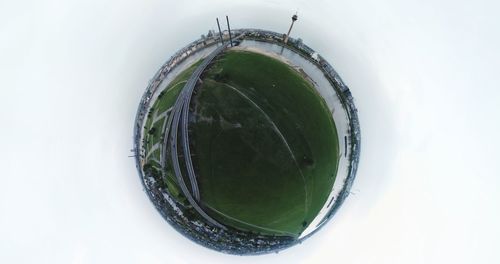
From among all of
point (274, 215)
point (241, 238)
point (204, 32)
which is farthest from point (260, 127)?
point (204, 32)

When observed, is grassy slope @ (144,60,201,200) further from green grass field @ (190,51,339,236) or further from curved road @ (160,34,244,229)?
green grass field @ (190,51,339,236)

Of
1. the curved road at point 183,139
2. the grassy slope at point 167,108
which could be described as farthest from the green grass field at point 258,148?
the grassy slope at point 167,108

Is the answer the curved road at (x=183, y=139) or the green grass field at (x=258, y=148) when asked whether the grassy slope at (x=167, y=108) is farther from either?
the green grass field at (x=258, y=148)

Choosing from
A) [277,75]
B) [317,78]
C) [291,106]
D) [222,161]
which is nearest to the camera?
[222,161]

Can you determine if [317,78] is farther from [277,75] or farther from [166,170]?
[166,170]

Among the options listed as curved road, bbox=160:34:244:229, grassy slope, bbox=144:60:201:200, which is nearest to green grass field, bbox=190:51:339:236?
curved road, bbox=160:34:244:229

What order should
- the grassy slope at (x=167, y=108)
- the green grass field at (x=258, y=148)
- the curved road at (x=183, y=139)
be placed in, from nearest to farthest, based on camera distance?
the green grass field at (x=258, y=148) → the curved road at (x=183, y=139) → the grassy slope at (x=167, y=108)

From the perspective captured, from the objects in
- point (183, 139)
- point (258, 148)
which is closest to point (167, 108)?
point (183, 139)

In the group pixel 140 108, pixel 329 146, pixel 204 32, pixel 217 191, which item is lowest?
pixel 217 191

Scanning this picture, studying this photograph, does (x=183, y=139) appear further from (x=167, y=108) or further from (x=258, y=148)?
(x=258, y=148)
